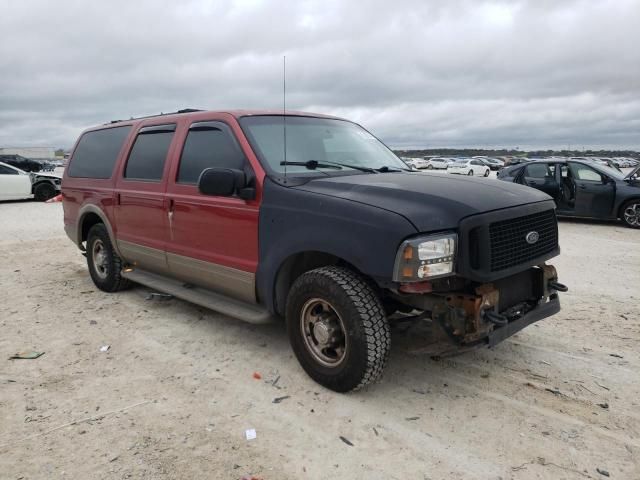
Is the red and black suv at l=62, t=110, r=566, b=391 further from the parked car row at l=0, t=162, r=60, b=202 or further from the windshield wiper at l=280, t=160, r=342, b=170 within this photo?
the parked car row at l=0, t=162, r=60, b=202

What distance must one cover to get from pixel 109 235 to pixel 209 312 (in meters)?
1.53

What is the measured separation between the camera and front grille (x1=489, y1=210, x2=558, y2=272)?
10.3 feet

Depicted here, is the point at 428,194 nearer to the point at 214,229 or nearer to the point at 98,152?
the point at 214,229

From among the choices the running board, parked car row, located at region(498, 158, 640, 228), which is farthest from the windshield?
parked car row, located at region(498, 158, 640, 228)

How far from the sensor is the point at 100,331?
4.67m

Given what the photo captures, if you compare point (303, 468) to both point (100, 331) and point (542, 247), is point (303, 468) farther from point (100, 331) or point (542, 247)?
point (100, 331)

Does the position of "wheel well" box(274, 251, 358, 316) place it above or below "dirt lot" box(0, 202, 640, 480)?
above

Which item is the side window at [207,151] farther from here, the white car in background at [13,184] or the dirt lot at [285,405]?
the white car in background at [13,184]

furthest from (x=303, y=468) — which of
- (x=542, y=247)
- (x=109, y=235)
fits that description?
(x=109, y=235)

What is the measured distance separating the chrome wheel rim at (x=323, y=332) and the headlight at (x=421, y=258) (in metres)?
0.61

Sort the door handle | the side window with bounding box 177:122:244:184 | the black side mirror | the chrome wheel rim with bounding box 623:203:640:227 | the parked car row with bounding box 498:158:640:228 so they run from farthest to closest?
1. the parked car row with bounding box 498:158:640:228
2. the chrome wheel rim with bounding box 623:203:640:227
3. the door handle
4. the side window with bounding box 177:122:244:184
5. the black side mirror

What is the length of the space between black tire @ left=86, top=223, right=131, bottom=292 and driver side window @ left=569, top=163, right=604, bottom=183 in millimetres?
10516

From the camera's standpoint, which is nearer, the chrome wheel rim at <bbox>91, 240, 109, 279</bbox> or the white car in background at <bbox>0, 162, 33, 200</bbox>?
the chrome wheel rim at <bbox>91, 240, 109, 279</bbox>

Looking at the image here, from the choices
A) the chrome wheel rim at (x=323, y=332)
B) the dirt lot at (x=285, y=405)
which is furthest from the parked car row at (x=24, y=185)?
the chrome wheel rim at (x=323, y=332)
